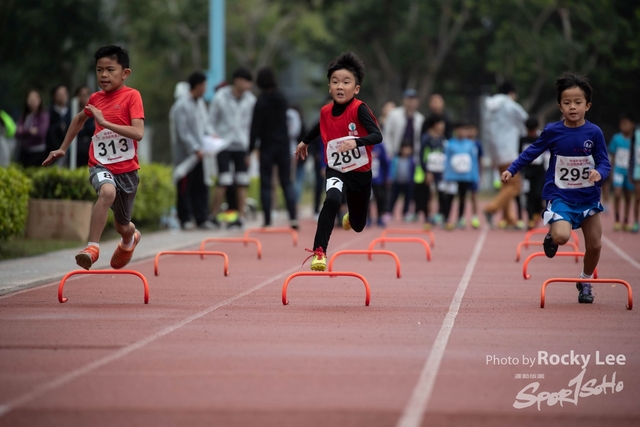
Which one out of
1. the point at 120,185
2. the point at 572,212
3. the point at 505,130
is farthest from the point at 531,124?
the point at 120,185

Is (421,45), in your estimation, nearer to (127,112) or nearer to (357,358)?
(127,112)

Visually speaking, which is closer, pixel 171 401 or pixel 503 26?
pixel 171 401

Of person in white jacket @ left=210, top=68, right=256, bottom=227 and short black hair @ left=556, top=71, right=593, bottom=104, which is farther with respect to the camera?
person in white jacket @ left=210, top=68, right=256, bottom=227

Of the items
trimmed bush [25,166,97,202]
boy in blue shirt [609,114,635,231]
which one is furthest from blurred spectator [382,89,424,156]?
trimmed bush [25,166,97,202]

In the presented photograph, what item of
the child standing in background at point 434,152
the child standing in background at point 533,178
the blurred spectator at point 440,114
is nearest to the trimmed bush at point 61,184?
the child standing in background at point 533,178

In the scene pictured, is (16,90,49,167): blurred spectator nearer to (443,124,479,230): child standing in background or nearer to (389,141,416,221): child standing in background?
(443,124,479,230): child standing in background

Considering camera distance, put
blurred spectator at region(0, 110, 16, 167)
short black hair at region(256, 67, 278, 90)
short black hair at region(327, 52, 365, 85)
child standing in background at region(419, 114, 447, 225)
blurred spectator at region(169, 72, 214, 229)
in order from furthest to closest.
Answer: child standing in background at region(419, 114, 447, 225)
blurred spectator at region(169, 72, 214, 229)
short black hair at region(256, 67, 278, 90)
blurred spectator at region(0, 110, 16, 167)
short black hair at region(327, 52, 365, 85)

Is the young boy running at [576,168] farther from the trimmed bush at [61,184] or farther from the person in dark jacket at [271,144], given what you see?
the person in dark jacket at [271,144]

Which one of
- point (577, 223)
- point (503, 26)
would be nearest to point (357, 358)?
point (577, 223)

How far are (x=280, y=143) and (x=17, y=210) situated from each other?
6.00m

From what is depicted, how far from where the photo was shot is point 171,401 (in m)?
5.65

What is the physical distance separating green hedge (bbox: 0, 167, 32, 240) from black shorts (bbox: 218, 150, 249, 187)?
5.84 m

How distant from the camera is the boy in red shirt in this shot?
9.50 meters

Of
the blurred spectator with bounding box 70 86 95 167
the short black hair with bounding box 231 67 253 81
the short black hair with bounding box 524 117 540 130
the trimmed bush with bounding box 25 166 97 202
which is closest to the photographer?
the trimmed bush with bounding box 25 166 97 202
